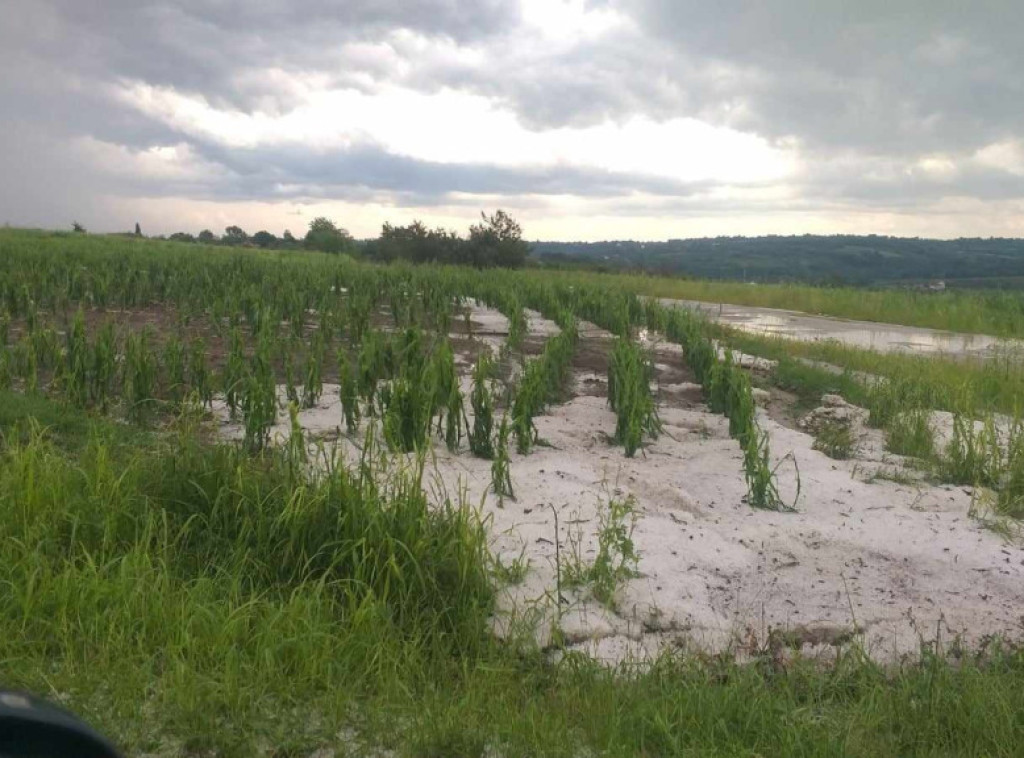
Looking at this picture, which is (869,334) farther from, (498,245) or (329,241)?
(329,241)

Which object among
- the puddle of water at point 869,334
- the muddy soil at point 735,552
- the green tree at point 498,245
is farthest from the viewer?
the green tree at point 498,245

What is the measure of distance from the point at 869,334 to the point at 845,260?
43692 millimetres

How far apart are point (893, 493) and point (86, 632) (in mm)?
4424

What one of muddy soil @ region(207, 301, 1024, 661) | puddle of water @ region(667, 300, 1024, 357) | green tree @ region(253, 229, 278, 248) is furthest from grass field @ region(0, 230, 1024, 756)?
green tree @ region(253, 229, 278, 248)

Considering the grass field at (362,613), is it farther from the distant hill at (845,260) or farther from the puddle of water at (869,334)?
the distant hill at (845,260)

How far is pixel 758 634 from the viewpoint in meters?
3.70

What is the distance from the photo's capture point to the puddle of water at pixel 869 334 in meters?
13.6

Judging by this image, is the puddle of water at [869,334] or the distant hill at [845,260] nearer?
the puddle of water at [869,334]

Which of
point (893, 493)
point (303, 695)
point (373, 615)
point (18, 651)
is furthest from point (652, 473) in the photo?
point (18, 651)

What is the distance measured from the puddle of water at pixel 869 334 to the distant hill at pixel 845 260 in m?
10.8

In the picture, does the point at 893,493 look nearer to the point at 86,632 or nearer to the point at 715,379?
the point at 715,379

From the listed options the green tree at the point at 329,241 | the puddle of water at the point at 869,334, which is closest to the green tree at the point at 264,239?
the green tree at the point at 329,241

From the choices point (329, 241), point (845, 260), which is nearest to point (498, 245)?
point (329, 241)

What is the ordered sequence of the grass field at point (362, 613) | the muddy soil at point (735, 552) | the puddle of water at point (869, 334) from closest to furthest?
1. the grass field at point (362, 613)
2. the muddy soil at point (735, 552)
3. the puddle of water at point (869, 334)
